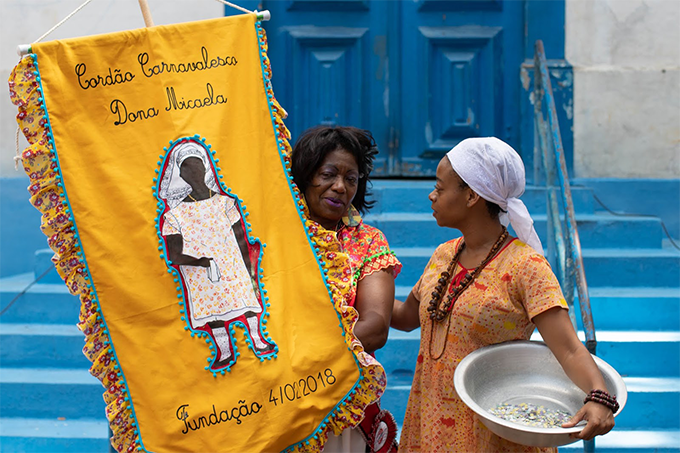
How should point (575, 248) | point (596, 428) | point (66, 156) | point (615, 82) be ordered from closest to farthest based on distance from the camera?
point (596, 428), point (66, 156), point (575, 248), point (615, 82)

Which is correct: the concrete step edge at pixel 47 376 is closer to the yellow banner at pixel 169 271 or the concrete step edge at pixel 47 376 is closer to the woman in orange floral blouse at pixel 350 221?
the yellow banner at pixel 169 271

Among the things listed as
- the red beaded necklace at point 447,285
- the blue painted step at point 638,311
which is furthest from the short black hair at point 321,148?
the blue painted step at point 638,311

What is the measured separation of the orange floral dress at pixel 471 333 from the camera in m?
2.33

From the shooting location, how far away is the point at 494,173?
2408mm

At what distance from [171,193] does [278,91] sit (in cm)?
349

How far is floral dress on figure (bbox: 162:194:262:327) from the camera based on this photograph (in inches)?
98.1

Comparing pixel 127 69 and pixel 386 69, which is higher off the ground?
pixel 127 69

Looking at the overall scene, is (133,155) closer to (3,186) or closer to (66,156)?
(66,156)

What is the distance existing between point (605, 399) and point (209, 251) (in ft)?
4.26

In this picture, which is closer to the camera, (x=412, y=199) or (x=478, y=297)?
(x=478, y=297)

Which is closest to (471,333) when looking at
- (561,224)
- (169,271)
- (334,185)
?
(334,185)

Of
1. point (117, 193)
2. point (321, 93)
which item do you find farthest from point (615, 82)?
point (117, 193)

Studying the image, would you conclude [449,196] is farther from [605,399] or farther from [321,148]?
[605,399]

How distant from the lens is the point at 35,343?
4.64 m
